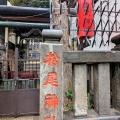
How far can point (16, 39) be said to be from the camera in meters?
10.1

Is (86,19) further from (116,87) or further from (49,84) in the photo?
(49,84)

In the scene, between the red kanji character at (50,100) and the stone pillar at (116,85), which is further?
the stone pillar at (116,85)

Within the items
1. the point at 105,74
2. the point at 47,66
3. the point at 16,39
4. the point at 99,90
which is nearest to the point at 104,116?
the point at 99,90

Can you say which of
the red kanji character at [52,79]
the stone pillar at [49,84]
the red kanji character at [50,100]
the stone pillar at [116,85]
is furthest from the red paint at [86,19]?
the red kanji character at [50,100]

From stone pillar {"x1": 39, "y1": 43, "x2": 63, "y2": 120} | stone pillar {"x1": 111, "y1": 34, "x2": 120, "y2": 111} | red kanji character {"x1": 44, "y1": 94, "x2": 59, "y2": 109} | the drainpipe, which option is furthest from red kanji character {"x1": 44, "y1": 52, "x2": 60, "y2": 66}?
the drainpipe

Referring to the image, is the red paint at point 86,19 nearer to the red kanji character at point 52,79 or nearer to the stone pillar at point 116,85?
the stone pillar at point 116,85

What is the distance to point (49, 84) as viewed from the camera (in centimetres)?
200

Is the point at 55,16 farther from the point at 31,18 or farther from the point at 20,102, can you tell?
the point at 20,102

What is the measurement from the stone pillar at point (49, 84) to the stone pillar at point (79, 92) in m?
0.24

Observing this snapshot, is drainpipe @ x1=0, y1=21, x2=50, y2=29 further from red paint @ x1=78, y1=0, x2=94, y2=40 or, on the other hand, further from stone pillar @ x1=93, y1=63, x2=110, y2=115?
stone pillar @ x1=93, y1=63, x2=110, y2=115

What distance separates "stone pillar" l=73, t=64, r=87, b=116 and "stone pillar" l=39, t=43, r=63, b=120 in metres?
0.24

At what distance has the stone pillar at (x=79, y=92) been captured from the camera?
2.12 m

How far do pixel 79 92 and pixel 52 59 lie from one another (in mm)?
594

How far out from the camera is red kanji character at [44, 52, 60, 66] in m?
2.00
